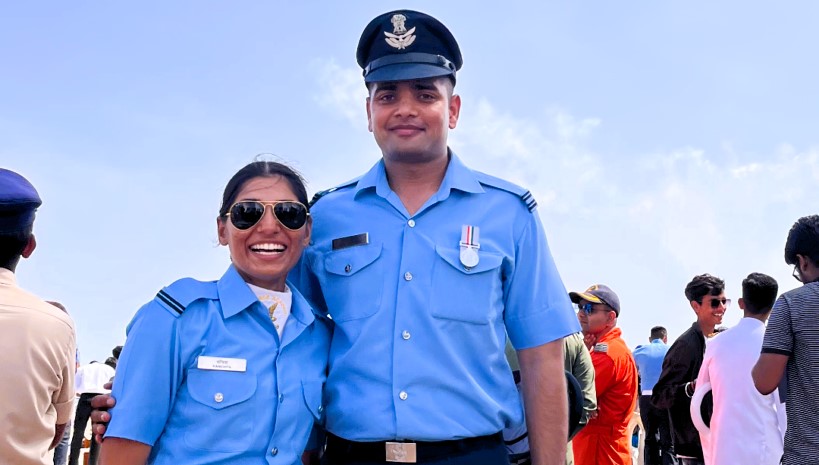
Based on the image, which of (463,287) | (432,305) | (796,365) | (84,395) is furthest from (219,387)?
(84,395)

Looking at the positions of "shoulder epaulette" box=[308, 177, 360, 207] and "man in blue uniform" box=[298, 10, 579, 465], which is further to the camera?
"shoulder epaulette" box=[308, 177, 360, 207]

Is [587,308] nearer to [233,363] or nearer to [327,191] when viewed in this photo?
[327,191]

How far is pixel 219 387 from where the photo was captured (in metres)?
2.31

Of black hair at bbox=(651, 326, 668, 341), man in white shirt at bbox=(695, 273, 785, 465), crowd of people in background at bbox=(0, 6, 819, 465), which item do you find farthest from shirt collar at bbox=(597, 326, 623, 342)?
black hair at bbox=(651, 326, 668, 341)

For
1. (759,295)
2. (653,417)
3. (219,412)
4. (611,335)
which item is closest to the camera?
(219,412)

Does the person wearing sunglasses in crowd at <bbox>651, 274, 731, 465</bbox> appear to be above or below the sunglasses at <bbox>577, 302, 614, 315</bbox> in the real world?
below

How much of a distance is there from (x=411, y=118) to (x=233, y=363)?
984 mm

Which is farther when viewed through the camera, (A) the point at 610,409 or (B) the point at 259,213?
(A) the point at 610,409

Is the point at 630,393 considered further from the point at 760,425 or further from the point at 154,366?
the point at 154,366

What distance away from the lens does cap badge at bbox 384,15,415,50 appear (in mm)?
2721

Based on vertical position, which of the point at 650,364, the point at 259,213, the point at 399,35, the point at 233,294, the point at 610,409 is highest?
the point at 399,35

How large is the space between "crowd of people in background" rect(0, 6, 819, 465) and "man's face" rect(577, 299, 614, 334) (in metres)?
3.33

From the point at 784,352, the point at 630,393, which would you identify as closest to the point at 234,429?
the point at 784,352

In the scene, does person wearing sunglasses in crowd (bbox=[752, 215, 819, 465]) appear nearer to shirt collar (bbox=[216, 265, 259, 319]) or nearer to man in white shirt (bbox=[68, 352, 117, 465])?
shirt collar (bbox=[216, 265, 259, 319])
